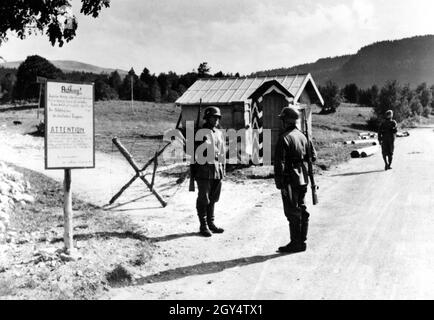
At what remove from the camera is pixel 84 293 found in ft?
16.4

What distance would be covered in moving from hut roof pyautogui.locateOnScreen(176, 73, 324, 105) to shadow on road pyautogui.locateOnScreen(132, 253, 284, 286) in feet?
50.9

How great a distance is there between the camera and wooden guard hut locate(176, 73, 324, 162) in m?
17.2

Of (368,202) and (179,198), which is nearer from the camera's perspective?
(368,202)

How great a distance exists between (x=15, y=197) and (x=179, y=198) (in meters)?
3.78

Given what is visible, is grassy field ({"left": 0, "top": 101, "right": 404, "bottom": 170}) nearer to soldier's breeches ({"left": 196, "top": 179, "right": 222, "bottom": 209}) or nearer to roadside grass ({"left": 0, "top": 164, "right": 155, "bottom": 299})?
soldier's breeches ({"left": 196, "top": 179, "right": 222, "bottom": 209})

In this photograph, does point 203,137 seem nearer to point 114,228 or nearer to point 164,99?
point 114,228

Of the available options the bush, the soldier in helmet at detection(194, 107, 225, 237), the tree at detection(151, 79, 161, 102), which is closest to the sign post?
the soldier in helmet at detection(194, 107, 225, 237)

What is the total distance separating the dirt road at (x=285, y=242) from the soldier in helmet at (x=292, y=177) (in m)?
0.31

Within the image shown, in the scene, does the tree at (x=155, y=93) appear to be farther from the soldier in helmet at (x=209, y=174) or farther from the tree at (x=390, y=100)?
the soldier in helmet at (x=209, y=174)

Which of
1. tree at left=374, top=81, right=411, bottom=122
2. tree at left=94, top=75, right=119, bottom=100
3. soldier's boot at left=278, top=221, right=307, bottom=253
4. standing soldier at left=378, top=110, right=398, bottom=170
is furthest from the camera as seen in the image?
tree at left=94, top=75, right=119, bottom=100

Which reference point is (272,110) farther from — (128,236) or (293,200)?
(293,200)

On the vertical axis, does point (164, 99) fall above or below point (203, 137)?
above
